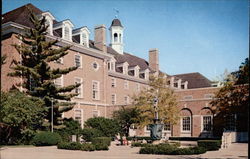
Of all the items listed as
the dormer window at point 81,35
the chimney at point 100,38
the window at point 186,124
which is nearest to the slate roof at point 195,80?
the window at point 186,124

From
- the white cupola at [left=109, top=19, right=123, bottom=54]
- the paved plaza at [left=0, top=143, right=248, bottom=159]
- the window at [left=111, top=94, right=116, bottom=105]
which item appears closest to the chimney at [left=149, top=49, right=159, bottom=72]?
the white cupola at [left=109, top=19, right=123, bottom=54]

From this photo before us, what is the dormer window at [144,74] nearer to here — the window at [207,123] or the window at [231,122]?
the window at [207,123]

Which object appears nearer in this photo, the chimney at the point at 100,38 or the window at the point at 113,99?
the chimney at the point at 100,38

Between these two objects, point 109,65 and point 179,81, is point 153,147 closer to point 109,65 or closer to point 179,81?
point 109,65

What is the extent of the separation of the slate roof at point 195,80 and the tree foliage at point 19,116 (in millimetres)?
35563

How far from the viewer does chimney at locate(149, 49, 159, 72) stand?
Answer: 51344 mm

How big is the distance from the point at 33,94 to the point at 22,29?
647 cm

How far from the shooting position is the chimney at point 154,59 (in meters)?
51.3

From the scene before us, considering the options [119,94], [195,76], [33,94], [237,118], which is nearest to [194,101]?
[237,118]

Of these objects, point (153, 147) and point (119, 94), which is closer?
point (153, 147)

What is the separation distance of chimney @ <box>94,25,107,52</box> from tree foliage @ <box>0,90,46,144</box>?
1549cm

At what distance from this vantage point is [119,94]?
135 ft

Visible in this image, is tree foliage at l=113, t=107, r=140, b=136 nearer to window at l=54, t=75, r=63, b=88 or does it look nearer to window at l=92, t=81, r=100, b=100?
window at l=92, t=81, r=100, b=100

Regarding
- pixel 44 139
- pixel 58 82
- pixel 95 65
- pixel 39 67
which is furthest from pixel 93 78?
pixel 44 139
